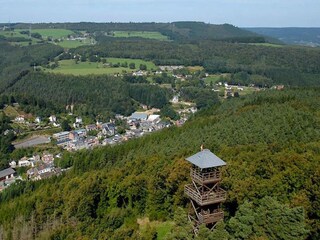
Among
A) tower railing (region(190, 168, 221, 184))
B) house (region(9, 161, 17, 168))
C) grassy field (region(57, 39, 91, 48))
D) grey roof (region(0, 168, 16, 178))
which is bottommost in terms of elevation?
house (region(9, 161, 17, 168))

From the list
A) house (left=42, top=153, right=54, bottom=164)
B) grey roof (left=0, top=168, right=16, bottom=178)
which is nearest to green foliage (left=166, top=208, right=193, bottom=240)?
grey roof (left=0, top=168, right=16, bottom=178)

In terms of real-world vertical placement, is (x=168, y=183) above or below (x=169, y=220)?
above

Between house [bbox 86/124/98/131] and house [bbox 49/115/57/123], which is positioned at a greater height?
house [bbox 49/115/57/123]

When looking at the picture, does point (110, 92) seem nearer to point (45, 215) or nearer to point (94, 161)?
point (94, 161)

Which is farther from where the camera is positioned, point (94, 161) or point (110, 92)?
point (110, 92)

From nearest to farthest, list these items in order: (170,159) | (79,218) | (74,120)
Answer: (79,218) → (170,159) → (74,120)

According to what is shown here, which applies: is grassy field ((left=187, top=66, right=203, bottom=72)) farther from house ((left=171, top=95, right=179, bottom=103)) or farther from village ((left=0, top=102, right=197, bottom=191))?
village ((left=0, top=102, right=197, bottom=191))

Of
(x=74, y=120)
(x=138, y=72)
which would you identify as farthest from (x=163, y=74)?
(x=74, y=120)
